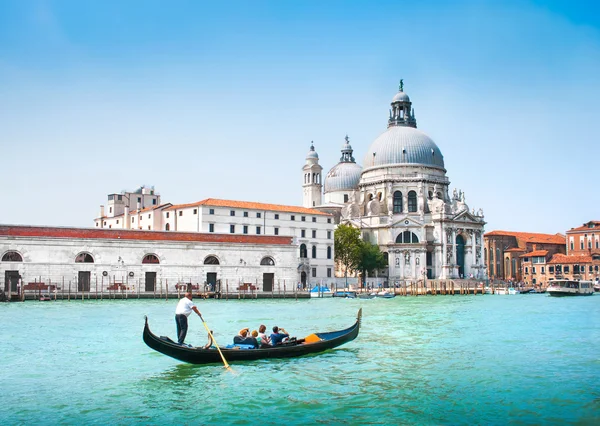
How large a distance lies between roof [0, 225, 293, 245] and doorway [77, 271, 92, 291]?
6.81 feet

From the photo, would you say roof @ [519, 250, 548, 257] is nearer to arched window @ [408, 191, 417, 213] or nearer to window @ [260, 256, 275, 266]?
arched window @ [408, 191, 417, 213]

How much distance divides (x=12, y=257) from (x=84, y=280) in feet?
13.6

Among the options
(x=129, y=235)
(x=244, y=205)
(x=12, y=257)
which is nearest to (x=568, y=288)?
(x=244, y=205)

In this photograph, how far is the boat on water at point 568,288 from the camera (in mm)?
53875

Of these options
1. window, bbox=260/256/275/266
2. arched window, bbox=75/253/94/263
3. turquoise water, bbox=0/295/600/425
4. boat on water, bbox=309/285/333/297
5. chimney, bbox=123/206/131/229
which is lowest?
turquoise water, bbox=0/295/600/425

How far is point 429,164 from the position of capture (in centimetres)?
7169

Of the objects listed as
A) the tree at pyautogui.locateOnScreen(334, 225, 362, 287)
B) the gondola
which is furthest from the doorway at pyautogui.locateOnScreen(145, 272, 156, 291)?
the gondola

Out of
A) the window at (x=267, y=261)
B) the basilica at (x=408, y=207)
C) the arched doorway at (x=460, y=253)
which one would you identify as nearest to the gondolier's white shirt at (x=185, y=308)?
the window at (x=267, y=261)

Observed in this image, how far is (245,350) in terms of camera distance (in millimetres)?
A: 15531

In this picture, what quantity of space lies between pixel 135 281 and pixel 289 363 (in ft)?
89.6

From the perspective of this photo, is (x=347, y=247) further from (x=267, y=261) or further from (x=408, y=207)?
(x=267, y=261)

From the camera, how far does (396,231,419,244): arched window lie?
67188mm

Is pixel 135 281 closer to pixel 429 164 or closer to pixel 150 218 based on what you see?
pixel 150 218

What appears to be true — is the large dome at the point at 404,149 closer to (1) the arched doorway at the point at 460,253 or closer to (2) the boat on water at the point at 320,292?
(1) the arched doorway at the point at 460,253
